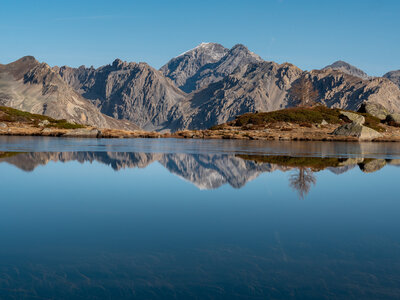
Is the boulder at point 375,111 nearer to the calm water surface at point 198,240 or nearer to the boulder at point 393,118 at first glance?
the boulder at point 393,118

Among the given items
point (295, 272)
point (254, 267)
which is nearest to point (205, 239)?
point (254, 267)

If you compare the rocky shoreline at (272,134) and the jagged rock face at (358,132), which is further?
the rocky shoreline at (272,134)

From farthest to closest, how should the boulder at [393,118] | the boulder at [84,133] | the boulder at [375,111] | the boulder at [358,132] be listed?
the boulder at [375,111] < the boulder at [393,118] < the boulder at [84,133] < the boulder at [358,132]

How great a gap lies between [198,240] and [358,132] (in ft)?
294

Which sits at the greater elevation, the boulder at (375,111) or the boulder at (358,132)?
the boulder at (375,111)

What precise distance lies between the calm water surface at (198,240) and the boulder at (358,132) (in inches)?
2966

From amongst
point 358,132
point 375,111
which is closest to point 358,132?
point 358,132

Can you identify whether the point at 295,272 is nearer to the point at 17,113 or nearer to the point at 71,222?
the point at 71,222

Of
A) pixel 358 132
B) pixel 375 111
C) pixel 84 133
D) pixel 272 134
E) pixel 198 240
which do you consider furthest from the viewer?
pixel 375 111

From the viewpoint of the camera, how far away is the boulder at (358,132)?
92.2m

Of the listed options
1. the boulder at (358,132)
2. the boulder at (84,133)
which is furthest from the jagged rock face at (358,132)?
the boulder at (84,133)

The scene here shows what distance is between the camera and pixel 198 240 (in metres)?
11.4

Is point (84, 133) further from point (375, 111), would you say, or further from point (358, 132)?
point (375, 111)

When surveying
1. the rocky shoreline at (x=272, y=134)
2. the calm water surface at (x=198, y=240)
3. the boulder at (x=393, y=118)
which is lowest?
the calm water surface at (x=198, y=240)
